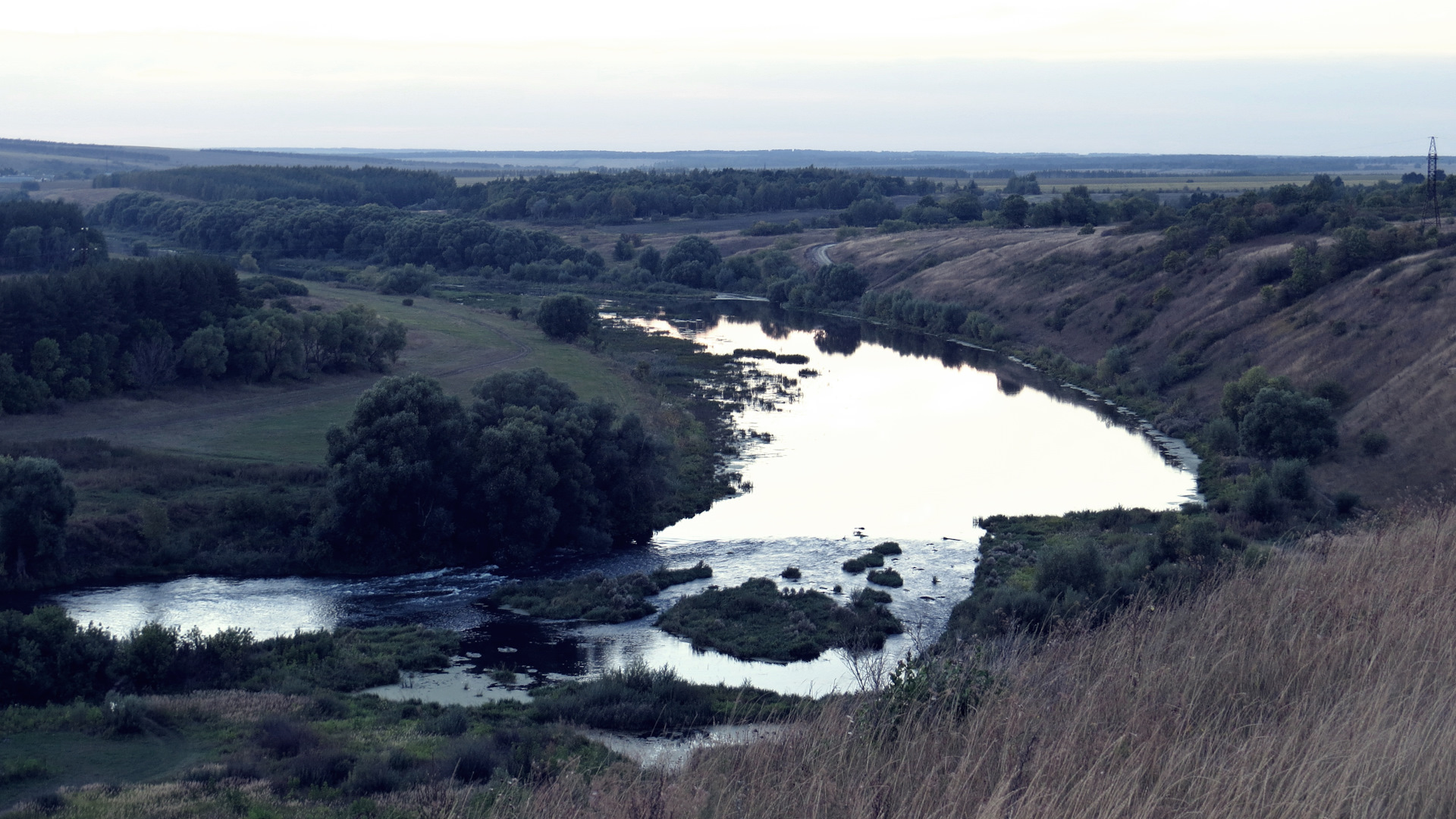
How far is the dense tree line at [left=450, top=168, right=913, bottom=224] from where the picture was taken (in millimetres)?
132250

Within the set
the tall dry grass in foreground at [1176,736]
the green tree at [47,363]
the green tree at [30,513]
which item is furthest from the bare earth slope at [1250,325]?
the green tree at [47,363]

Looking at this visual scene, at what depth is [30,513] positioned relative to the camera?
26953 mm

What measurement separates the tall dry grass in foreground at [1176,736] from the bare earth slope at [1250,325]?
62.6 feet

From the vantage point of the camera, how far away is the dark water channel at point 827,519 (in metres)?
23.8

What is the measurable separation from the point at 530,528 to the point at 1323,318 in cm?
3513

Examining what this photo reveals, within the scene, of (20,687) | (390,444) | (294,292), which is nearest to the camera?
(20,687)

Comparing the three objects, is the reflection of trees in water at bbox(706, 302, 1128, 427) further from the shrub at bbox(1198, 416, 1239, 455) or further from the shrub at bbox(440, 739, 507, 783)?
the shrub at bbox(440, 739, 507, 783)

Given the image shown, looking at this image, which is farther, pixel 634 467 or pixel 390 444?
pixel 634 467

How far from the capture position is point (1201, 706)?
5.94 meters

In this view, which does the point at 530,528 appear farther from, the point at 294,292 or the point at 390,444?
the point at 294,292

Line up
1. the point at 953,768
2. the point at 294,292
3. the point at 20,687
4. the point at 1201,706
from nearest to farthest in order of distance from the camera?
the point at 953,768 → the point at 1201,706 → the point at 20,687 → the point at 294,292

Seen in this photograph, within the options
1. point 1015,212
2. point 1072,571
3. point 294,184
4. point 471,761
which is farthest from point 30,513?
point 294,184

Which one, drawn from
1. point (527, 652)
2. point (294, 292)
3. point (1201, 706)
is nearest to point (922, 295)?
point (294, 292)

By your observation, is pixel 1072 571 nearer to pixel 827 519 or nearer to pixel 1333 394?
pixel 827 519
